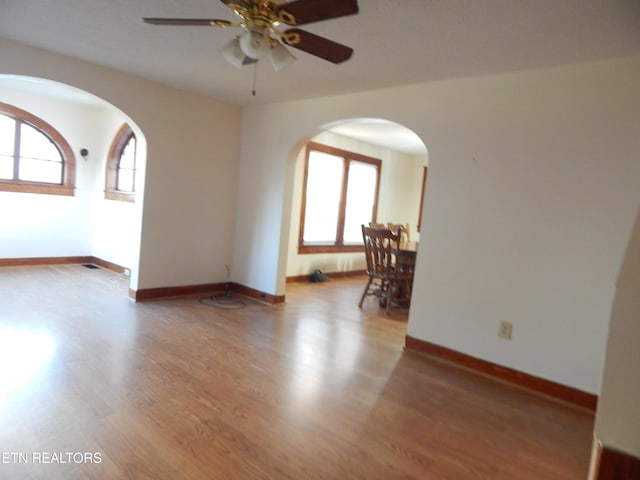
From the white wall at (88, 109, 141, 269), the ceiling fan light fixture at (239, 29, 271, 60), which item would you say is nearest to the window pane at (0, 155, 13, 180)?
the white wall at (88, 109, 141, 269)

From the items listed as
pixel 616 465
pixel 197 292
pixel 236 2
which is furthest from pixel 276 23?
pixel 197 292

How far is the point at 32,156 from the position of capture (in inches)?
209

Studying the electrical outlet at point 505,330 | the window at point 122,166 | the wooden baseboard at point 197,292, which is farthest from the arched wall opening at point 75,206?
the electrical outlet at point 505,330

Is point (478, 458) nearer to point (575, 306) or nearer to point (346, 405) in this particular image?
point (346, 405)

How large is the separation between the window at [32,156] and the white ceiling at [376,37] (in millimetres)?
2688

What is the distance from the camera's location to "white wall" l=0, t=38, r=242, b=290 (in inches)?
147

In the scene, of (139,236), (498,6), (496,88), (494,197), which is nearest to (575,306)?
(494,197)

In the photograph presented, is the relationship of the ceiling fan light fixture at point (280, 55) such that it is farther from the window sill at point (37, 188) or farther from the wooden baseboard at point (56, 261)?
the window sill at point (37, 188)

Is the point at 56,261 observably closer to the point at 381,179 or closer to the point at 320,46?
the point at 381,179

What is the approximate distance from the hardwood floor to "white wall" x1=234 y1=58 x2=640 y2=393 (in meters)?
0.38

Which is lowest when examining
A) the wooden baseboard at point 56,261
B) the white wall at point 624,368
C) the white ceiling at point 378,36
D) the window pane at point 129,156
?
the wooden baseboard at point 56,261

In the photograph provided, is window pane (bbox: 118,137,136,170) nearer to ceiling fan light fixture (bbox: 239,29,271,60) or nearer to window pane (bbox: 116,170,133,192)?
window pane (bbox: 116,170,133,192)

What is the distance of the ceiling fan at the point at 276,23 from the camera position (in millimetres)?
1645

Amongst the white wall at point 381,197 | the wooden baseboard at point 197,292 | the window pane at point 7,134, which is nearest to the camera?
the wooden baseboard at point 197,292
